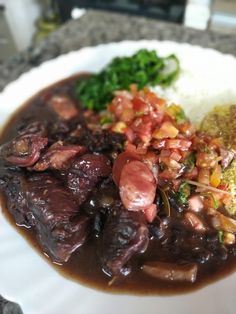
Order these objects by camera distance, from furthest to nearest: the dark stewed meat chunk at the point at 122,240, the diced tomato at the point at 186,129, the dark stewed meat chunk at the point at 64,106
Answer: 1. the dark stewed meat chunk at the point at 64,106
2. the diced tomato at the point at 186,129
3. the dark stewed meat chunk at the point at 122,240

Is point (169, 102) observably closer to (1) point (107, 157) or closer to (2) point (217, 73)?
(2) point (217, 73)

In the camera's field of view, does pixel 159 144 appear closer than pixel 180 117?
Yes

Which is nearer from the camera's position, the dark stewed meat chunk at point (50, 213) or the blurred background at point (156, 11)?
the dark stewed meat chunk at point (50, 213)

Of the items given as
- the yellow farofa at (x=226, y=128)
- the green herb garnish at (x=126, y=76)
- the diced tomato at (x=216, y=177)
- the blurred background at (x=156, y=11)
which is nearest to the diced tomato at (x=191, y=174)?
the diced tomato at (x=216, y=177)

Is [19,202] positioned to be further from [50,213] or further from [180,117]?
[180,117]

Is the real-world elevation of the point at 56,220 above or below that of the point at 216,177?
below

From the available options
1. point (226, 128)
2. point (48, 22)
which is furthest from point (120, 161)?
point (48, 22)

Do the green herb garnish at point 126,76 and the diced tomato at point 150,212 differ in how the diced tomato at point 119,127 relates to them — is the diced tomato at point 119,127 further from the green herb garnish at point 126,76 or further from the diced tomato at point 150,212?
the diced tomato at point 150,212

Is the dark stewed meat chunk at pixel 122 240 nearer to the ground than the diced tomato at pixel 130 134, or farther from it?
nearer to the ground
